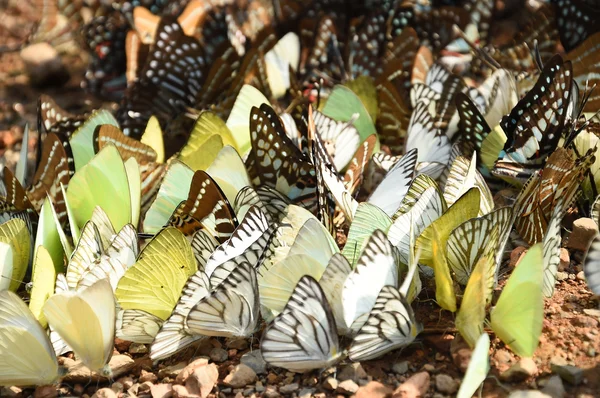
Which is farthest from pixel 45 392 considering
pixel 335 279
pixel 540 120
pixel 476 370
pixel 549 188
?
pixel 540 120

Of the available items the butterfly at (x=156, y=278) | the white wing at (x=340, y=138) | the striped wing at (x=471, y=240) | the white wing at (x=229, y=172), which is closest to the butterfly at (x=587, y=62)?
the white wing at (x=340, y=138)

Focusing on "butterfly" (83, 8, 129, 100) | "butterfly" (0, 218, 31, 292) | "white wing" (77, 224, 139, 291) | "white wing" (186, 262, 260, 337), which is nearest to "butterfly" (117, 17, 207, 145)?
"butterfly" (83, 8, 129, 100)

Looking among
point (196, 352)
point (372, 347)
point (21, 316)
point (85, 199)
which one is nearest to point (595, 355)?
point (372, 347)

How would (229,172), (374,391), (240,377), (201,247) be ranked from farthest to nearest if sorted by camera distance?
(229,172)
(201,247)
(240,377)
(374,391)

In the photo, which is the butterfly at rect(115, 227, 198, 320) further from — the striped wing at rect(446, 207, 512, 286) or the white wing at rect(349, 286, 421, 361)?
the striped wing at rect(446, 207, 512, 286)

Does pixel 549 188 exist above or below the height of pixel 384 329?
above

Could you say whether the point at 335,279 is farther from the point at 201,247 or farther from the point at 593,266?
the point at 593,266
